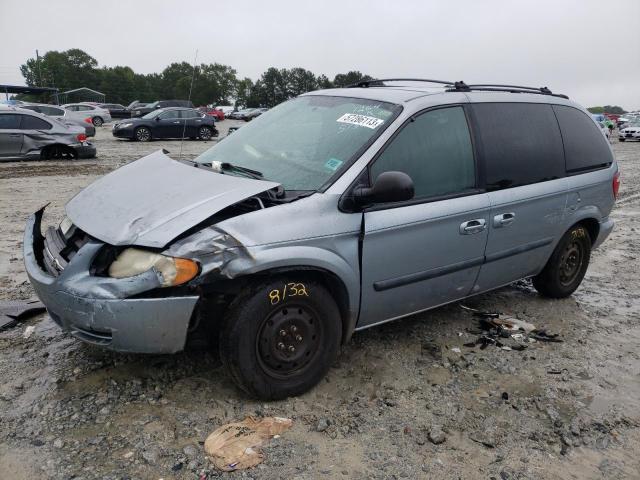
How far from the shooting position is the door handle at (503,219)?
12.8ft

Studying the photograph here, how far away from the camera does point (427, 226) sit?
3498mm

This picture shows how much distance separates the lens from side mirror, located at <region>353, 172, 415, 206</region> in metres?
3.02

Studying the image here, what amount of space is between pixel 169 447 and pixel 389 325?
6.67 ft

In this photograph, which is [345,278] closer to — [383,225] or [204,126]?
[383,225]

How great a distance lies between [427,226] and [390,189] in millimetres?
592

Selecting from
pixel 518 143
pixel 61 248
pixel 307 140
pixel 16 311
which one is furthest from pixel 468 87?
pixel 16 311

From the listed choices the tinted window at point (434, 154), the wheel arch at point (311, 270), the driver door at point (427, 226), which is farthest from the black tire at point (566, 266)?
the wheel arch at point (311, 270)

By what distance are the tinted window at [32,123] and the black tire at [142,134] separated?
8.62 meters

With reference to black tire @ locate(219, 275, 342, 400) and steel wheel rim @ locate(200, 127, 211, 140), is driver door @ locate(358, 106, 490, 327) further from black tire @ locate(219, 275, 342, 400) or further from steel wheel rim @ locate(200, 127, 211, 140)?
steel wheel rim @ locate(200, 127, 211, 140)

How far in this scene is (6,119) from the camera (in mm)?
12805

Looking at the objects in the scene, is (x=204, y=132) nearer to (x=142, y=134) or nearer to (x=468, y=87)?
(x=142, y=134)

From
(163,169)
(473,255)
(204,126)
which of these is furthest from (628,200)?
(204,126)

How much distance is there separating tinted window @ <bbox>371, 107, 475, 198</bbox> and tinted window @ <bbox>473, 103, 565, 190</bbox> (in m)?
0.18

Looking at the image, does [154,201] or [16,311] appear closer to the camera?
[154,201]
